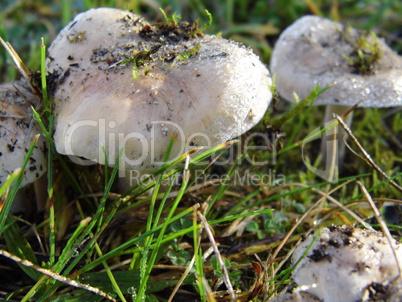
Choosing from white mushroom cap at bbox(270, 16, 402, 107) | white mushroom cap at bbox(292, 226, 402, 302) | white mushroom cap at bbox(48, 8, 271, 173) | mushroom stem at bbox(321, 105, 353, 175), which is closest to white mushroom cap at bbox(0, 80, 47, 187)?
white mushroom cap at bbox(48, 8, 271, 173)

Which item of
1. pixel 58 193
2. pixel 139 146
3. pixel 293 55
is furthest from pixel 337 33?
pixel 58 193

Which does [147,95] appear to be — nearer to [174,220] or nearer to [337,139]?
[174,220]

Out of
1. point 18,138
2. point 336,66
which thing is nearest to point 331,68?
point 336,66

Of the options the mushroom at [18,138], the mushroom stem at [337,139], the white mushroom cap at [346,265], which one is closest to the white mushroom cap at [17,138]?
the mushroom at [18,138]

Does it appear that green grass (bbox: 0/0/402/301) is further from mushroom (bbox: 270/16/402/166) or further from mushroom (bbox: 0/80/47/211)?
mushroom (bbox: 270/16/402/166)

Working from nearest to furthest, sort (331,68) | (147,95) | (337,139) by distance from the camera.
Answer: (147,95)
(331,68)
(337,139)

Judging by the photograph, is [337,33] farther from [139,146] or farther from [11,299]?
[11,299]

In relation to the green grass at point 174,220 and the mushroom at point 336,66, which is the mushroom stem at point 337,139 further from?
the green grass at point 174,220
